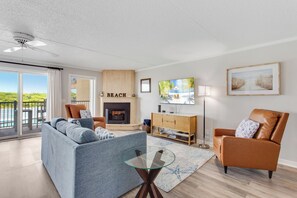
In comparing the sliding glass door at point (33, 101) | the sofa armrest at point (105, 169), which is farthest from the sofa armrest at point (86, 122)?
the sliding glass door at point (33, 101)

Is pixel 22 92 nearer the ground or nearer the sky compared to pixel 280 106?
nearer the sky

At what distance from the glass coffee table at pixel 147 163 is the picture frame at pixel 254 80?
239 cm

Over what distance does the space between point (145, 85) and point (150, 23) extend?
3351 mm

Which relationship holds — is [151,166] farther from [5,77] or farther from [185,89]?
[5,77]

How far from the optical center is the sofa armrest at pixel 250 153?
→ 224 centimetres

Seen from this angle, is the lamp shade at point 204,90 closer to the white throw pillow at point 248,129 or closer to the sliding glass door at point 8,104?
the white throw pillow at point 248,129

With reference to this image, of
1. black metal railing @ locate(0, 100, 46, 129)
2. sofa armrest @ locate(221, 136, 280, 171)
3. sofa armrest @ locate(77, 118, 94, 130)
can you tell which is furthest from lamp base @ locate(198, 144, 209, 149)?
black metal railing @ locate(0, 100, 46, 129)

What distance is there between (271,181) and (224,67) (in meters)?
2.41

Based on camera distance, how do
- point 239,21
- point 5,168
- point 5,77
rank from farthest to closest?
point 5,77
point 5,168
point 239,21

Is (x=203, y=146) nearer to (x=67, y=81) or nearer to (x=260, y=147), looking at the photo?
(x=260, y=147)

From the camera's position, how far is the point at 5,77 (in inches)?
164

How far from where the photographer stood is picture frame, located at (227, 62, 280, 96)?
112 inches

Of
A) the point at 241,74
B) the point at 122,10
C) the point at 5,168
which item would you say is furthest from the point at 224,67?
the point at 5,168

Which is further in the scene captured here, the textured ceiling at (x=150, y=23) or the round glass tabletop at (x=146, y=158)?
the textured ceiling at (x=150, y=23)
